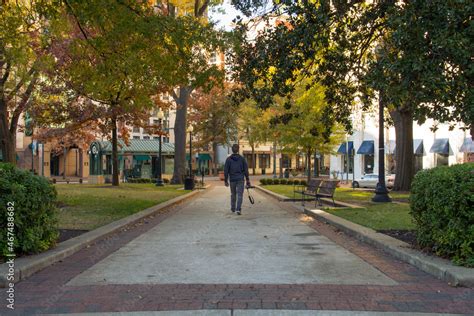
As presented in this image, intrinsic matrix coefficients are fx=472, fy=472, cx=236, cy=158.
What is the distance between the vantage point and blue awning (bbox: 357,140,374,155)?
144ft

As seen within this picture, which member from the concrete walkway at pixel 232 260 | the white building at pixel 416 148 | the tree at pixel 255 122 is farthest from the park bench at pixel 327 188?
the tree at pixel 255 122

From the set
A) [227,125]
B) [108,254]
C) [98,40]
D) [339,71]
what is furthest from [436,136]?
[108,254]

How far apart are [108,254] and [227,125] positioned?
47376 mm

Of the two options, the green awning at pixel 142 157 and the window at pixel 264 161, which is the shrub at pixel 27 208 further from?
the window at pixel 264 161

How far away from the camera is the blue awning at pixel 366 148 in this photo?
1731 inches

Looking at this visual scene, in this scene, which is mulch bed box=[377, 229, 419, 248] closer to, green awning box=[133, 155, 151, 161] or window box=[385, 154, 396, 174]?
window box=[385, 154, 396, 174]

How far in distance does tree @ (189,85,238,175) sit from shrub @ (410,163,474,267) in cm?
4526

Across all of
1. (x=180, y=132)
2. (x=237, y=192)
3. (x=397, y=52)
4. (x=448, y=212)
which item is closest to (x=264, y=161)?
(x=180, y=132)

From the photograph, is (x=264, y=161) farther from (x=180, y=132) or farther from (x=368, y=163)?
(x=180, y=132)

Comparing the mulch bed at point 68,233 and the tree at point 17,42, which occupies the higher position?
the tree at point 17,42

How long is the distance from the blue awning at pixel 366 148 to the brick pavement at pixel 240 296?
39.2 metres

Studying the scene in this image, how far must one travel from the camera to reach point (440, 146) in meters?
37.2

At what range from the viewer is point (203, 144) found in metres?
55.2

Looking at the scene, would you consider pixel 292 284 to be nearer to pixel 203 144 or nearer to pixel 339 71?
pixel 339 71
